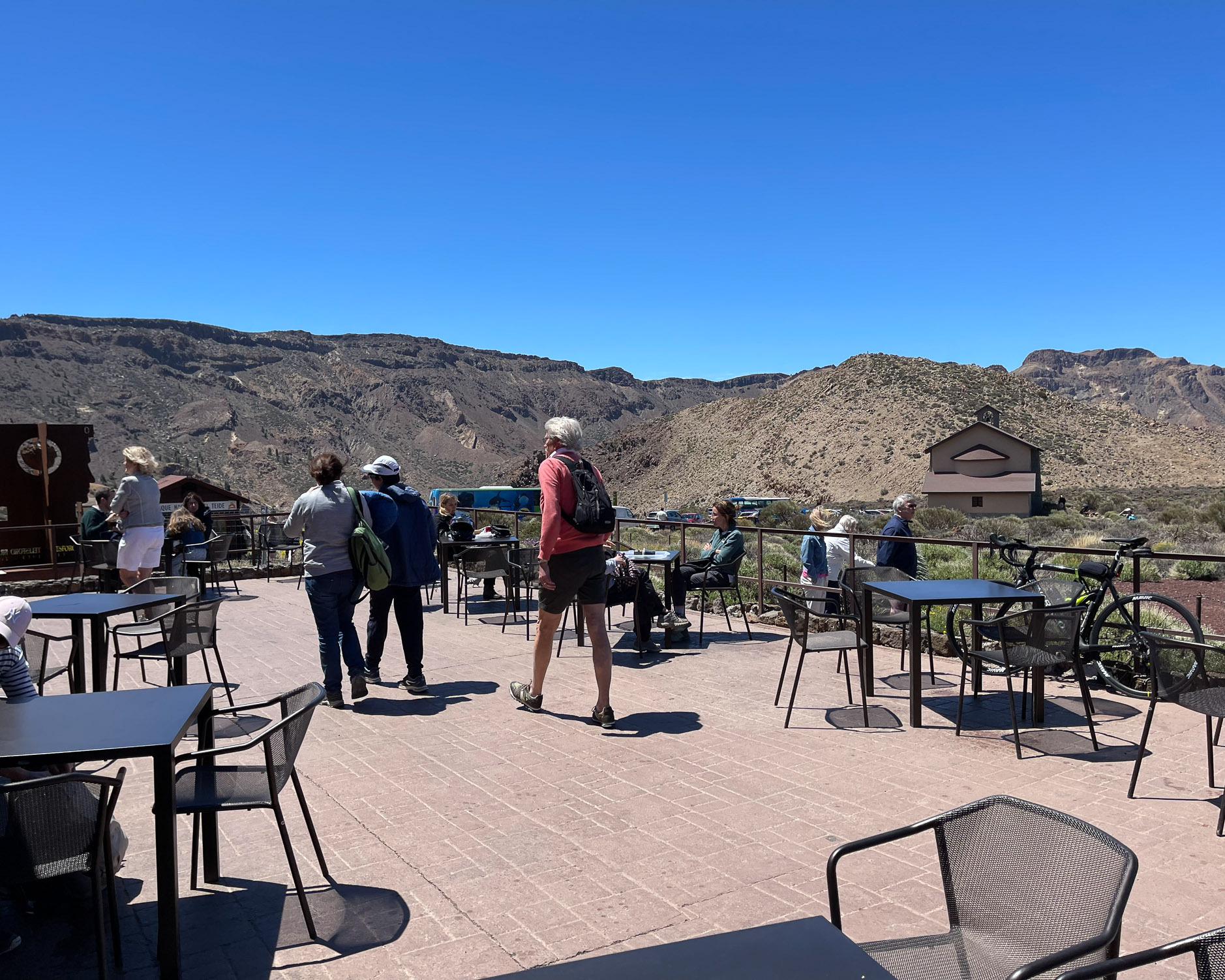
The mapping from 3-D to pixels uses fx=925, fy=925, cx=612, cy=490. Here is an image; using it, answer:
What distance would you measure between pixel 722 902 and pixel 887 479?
62.8 m

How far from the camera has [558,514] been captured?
5215 mm

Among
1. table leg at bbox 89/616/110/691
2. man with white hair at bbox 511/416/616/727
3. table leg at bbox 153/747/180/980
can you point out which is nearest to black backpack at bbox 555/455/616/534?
man with white hair at bbox 511/416/616/727

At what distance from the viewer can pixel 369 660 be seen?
668 centimetres

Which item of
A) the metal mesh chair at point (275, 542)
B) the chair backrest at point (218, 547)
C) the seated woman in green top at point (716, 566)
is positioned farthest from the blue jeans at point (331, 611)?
the metal mesh chair at point (275, 542)

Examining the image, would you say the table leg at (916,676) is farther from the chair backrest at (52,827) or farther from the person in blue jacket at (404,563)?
the chair backrest at (52,827)

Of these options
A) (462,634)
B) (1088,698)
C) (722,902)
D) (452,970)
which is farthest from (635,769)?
(462,634)

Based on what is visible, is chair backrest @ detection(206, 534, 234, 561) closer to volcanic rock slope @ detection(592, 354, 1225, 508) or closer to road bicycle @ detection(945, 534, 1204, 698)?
road bicycle @ detection(945, 534, 1204, 698)

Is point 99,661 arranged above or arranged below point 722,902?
above

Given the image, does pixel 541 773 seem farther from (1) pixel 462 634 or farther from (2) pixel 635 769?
(1) pixel 462 634

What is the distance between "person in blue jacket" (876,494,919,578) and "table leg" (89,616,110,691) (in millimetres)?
5481

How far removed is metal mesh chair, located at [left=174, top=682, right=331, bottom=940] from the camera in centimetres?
302

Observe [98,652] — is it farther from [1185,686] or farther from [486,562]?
[1185,686]

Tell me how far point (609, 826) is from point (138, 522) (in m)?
6.28

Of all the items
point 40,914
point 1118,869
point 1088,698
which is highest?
point 1118,869
